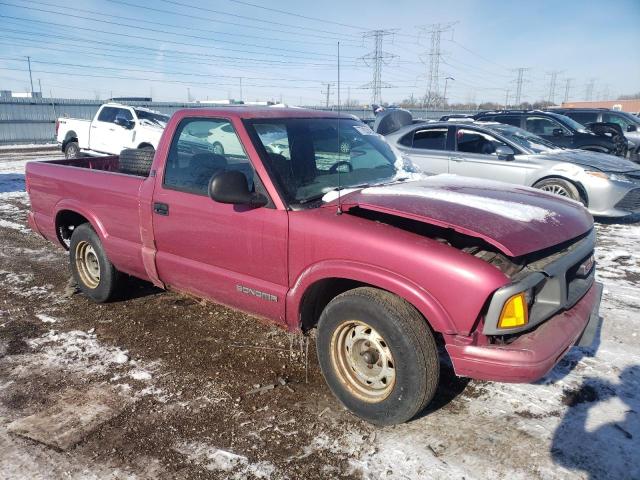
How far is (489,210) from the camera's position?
113 inches

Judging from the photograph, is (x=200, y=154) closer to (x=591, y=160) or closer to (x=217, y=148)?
(x=217, y=148)

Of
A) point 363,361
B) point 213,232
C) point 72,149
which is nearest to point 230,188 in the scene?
point 213,232

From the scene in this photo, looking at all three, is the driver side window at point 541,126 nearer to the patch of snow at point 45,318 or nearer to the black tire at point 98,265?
the black tire at point 98,265

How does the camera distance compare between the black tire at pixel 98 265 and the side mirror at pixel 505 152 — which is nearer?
the black tire at pixel 98 265

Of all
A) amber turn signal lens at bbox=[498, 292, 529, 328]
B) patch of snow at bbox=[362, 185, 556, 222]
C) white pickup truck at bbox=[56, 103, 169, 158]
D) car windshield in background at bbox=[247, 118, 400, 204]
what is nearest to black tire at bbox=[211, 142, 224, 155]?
car windshield in background at bbox=[247, 118, 400, 204]

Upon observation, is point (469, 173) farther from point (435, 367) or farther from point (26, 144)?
point (26, 144)

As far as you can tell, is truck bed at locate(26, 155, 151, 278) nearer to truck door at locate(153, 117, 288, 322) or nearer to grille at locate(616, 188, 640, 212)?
truck door at locate(153, 117, 288, 322)

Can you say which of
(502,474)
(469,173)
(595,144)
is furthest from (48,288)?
(595,144)

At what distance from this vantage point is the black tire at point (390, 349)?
2.54m

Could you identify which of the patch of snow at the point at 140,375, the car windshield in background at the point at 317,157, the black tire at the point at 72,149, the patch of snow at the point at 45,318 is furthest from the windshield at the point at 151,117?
the patch of snow at the point at 140,375

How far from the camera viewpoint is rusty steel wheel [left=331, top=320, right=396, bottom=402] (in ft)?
9.14

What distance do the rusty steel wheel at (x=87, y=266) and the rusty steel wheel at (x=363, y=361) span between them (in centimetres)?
289

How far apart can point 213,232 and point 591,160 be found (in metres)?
7.29

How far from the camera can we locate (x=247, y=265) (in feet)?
10.8
